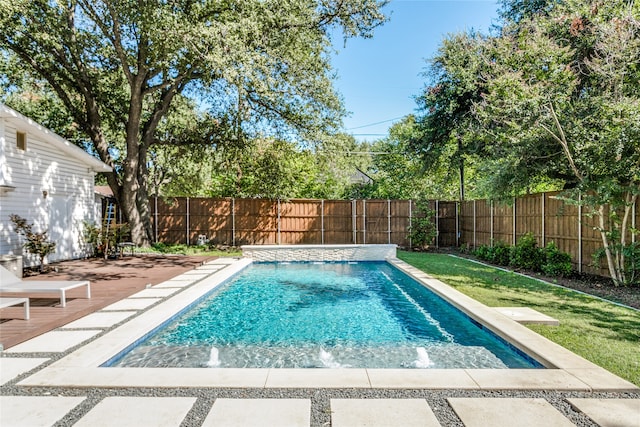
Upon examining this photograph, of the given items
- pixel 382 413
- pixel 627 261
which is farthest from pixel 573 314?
pixel 382 413

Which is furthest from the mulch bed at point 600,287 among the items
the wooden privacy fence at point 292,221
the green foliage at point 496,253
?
the wooden privacy fence at point 292,221

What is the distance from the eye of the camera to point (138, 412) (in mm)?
2410

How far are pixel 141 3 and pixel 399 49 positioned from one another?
11.8 meters

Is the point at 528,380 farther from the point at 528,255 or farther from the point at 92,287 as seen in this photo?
the point at 528,255

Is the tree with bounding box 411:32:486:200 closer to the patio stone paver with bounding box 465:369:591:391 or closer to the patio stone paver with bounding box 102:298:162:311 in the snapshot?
the patio stone paver with bounding box 465:369:591:391

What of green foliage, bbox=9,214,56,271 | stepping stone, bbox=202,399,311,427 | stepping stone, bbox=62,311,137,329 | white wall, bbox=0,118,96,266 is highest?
white wall, bbox=0,118,96,266

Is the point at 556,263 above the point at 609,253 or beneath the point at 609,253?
beneath

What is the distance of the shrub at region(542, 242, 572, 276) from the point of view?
24.8ft

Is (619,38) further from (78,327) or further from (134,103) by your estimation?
(134,103)

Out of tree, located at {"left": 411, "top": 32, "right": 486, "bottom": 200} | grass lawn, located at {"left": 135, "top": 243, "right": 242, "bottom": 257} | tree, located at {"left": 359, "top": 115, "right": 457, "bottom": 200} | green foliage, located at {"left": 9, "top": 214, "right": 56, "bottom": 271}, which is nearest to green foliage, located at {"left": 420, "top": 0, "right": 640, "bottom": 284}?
tree, located at {"left": 411, "top": 32, "right": 486, "bottom": 200}

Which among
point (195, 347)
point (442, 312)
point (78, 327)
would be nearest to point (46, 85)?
point (78, 327)

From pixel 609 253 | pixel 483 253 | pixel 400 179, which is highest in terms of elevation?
pixel 400 179

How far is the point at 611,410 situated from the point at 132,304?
537 centimetres

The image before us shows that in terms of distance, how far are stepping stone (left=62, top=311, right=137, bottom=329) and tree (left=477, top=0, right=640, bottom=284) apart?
7.23 meters
